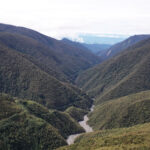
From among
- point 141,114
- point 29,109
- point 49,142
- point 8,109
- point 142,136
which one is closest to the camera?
point 142,136

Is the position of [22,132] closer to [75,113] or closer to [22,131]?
[22,131]

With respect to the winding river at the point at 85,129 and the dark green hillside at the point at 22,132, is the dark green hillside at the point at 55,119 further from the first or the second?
the dark green hillside at the point at 22,132

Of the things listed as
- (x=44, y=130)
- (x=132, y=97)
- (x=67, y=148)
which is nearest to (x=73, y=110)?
(x=132, y=97)

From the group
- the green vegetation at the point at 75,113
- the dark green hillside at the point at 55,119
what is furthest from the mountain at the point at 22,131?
the green vegetation at the point at 75,113

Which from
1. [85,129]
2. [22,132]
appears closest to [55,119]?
[85,129]


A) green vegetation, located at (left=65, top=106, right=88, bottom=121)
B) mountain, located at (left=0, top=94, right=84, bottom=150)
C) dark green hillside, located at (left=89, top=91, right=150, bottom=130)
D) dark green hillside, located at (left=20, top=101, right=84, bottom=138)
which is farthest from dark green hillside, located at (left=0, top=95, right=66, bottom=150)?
green vegetation, located at (left=65, top=106, right=88, bottom=121)

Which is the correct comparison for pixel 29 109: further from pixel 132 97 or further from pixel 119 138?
pixel 132 97

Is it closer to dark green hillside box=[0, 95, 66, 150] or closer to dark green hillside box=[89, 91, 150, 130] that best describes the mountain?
dark green hillside box=[0, 95, 66, 150]
